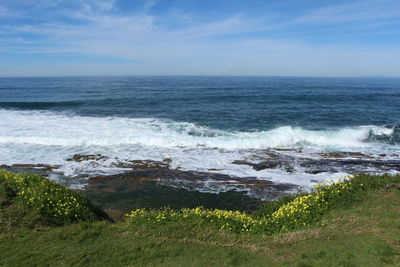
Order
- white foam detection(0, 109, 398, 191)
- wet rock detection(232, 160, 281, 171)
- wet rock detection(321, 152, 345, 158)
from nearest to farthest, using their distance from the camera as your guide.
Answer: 1. wet rock detection(232, 160, 281, 171)
2. white foam detection(0, 109, 398, 191)
3. wet rock detection(321, 152, 345, 158)

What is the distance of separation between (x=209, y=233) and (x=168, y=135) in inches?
621

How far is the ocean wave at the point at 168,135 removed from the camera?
2028 cm

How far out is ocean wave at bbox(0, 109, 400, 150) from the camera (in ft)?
66.5

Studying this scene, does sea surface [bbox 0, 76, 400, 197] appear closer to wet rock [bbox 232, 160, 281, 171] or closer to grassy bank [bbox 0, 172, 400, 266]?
wet rock [bbox 232, 160, 281, 171]

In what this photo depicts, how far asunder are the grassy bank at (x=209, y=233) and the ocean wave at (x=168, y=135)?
11.5 m

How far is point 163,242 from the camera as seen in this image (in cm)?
659

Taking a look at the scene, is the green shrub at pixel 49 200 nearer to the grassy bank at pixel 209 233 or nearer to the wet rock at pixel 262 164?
the grassy bank at pixel 209 233

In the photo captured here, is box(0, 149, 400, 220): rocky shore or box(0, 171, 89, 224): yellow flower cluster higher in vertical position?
box(0, 171, 89, 224): yellow flower cluster

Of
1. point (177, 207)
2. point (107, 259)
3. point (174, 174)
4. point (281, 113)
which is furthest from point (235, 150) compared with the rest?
point (281, 113)

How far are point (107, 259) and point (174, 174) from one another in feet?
28.2

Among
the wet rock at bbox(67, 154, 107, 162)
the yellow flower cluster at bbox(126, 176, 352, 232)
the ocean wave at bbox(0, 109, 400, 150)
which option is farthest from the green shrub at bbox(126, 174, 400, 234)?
the ocean wave at bbox(0, 109, 400, 150)

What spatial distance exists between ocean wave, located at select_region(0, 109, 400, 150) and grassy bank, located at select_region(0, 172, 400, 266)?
11.5 meters

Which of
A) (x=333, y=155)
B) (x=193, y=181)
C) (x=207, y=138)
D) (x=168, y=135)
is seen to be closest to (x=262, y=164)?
(x=193, y=181)

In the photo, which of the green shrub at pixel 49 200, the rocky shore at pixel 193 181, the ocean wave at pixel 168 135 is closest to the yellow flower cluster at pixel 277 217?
the green shrub at pixel 49 200
